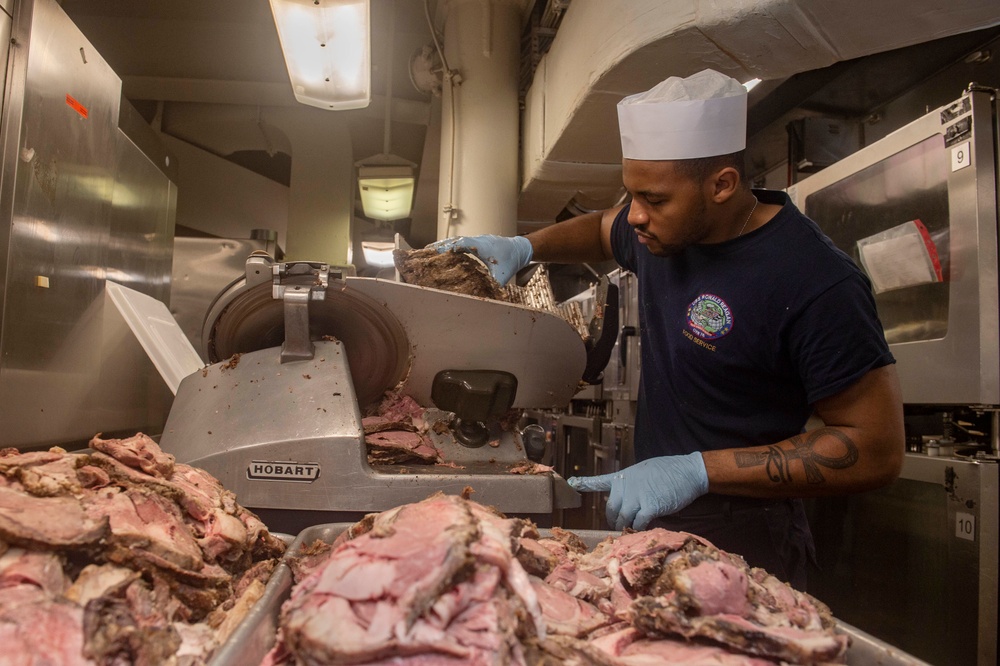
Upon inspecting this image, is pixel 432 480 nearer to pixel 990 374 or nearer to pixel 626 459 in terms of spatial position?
pixel 990 374

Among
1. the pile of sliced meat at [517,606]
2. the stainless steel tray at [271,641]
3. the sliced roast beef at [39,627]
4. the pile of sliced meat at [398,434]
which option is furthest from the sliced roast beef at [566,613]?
the pile of sliced meat at [398,434]

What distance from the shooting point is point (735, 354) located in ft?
5.49

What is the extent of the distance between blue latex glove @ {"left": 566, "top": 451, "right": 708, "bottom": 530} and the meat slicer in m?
0.11

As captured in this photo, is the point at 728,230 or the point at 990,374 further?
the point at 990,374

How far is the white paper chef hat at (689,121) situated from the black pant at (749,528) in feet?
3.19

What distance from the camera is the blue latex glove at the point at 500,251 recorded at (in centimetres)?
217


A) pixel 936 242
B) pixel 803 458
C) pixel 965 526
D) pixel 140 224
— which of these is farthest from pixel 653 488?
pixel 140 224

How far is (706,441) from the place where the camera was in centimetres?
179

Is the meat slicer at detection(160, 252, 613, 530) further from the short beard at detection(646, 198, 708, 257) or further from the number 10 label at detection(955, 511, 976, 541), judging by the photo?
the number 10 label at detection(955, 511, 976, 541)

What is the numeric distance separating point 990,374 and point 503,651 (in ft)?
7.27

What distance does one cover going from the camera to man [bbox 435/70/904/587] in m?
1.50

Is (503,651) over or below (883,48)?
below

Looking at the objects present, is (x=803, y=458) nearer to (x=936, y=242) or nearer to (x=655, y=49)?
(x=936, y=242)

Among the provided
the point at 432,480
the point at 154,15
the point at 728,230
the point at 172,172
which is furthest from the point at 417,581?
the point at 154,15
